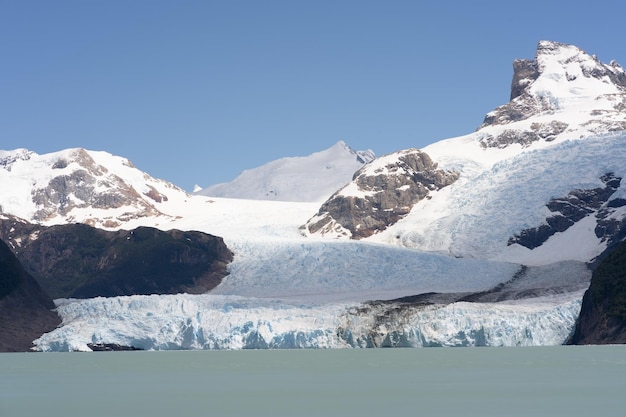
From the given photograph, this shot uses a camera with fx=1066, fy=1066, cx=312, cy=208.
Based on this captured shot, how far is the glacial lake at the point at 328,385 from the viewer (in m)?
43.9

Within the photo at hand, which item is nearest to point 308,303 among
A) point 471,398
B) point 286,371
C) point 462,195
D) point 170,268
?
point 286,371

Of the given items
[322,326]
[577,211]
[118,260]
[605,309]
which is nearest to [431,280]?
[322,326]

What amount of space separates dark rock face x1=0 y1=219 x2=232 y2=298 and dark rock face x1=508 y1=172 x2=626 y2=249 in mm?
48992

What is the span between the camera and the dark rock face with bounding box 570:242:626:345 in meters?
91.6

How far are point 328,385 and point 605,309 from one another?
150 ft

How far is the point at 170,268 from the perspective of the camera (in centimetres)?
16950

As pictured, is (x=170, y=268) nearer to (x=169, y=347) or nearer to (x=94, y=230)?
(x=94, y=230)

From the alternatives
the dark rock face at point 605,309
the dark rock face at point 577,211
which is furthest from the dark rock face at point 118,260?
the dark rock face at point 605,309

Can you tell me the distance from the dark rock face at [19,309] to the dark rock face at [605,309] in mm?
53453

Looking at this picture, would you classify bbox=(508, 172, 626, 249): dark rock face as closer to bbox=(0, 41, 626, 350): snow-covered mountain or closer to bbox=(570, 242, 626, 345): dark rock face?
bbox=(0, 41, 626, 350): snow-covered mountain

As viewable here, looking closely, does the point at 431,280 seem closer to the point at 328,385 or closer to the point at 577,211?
the point at 577,211

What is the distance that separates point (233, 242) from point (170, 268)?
40.2 feet

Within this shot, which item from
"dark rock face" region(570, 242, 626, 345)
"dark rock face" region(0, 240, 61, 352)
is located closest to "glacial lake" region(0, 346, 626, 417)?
"dark rock face" region(570, 242, 626, 345)

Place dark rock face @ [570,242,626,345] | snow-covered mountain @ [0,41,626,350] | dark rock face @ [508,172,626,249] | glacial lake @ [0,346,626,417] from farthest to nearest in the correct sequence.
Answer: dark rock face @ [508,172,626,249] → snow-covered mountain @ [0,41,626,350] → dark rock face @ [570,242,626,345] → glacial lake @ [0,346,626,417]
